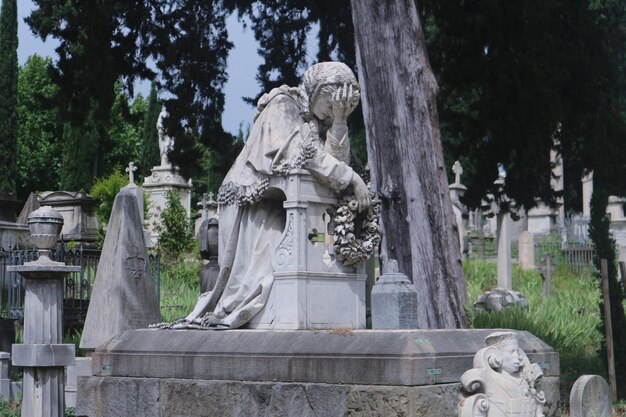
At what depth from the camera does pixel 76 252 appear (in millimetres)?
16125

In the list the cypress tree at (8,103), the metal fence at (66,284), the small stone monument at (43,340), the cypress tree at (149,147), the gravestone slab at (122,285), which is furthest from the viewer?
the cypress tree at (149,147)

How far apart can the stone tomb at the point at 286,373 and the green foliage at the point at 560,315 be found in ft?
17.2

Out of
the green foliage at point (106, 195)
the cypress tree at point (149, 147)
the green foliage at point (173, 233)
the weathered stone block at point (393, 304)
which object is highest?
the cypress tree at point (149, 147)

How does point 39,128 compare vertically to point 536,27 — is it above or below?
above

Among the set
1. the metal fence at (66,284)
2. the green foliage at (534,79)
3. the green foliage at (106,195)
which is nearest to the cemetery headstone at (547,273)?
the green foliage at (534,79)

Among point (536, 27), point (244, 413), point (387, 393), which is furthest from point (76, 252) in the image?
point (387, 393)

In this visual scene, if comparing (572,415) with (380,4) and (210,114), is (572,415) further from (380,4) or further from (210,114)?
(210,114)

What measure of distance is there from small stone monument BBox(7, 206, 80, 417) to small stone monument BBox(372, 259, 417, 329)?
290cm

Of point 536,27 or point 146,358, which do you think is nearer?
point 146,358

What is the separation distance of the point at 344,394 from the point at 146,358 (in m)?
1.96

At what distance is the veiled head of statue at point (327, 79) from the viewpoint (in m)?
7.74

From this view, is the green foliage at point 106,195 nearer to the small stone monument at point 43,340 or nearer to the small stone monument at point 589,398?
the small stone monument at point 43,340

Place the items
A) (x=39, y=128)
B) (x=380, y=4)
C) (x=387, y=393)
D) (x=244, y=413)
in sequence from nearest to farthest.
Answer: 1. (x=387, y=393)
2. (x=244, y=413)
3. (x=380, y=4)
4. (x=39, y=128)

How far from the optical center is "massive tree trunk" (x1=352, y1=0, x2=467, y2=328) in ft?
38.9
